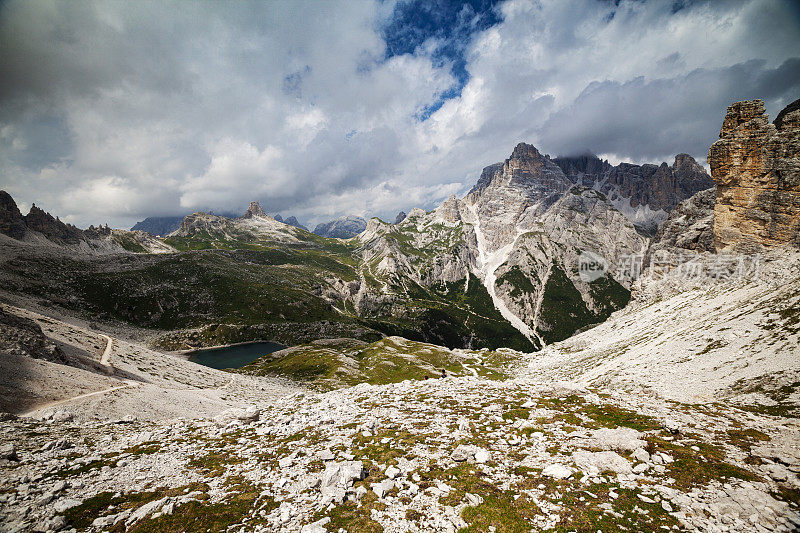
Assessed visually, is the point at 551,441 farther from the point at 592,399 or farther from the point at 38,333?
the point at 38,333

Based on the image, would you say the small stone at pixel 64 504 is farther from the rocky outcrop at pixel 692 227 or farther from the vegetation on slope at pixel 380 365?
the rocky outcrop at pixel 692 227

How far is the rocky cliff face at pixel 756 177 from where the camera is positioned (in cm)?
7069

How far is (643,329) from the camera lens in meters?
73.2

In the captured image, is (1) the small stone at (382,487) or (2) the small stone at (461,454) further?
(2) the small stone at (461,454)

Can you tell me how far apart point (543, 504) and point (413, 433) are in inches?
345

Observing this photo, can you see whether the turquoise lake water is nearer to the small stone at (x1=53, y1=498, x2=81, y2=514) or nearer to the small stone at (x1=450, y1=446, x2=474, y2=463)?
the small stone at (x1=53, y1=498, x2=81, y2=514)

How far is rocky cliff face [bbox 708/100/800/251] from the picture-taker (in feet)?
232

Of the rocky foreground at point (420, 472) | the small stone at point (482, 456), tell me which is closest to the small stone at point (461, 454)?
the rocky foreground at point (420, 472)

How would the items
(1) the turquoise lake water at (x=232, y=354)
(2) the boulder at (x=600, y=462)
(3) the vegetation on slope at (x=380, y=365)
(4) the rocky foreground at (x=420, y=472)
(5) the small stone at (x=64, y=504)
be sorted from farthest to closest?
(1) the turquoise lake water at (x=232, y=354) → (3) the vegetation on slope at (x=380, y=365) → (2) the boulder at (x=600, y=462) → (5) the small stone at (x=64, y=504) → (4) the rocky foreground at (x=420, y=472)

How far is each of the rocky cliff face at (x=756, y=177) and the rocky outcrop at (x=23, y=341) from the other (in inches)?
5271

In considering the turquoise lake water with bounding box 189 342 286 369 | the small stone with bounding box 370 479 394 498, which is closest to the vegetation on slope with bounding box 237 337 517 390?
the turquoise lake water with bounding box 189 342 286 369

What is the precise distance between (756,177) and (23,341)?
145709 mm

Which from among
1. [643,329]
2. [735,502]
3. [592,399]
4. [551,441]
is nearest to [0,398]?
[551,441]

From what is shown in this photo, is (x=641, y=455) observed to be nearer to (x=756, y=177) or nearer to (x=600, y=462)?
(x=600, y=462)
